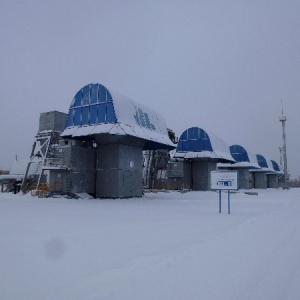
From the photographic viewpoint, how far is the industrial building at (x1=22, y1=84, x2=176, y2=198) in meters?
24.2

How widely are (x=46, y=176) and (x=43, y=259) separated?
99.3 feet

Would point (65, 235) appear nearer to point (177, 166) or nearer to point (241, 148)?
point (177, 166)

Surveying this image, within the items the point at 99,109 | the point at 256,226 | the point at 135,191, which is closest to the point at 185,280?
the point at 256,226

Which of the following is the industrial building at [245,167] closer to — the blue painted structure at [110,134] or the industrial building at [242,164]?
the industrial building at [242,164]

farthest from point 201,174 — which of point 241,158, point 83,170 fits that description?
point 83,170

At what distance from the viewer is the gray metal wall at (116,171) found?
25312mm

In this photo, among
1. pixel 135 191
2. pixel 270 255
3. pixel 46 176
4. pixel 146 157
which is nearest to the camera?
pixel 270 255

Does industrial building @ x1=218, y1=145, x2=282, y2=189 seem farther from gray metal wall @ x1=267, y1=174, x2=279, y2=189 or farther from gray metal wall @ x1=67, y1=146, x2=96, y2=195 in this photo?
gray metal wall @ x1=67, y1=146, x2=96, y2=195

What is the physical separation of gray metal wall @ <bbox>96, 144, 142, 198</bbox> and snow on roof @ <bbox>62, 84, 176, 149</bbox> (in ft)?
7.18

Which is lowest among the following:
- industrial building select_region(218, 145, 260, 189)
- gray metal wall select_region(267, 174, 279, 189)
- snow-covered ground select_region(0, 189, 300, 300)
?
Result: snow-covered ground select_region(0, 189, 300, 300)

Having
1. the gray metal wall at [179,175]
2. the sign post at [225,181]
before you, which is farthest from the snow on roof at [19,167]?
the sign post at [225,181]

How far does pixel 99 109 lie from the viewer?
24.5m

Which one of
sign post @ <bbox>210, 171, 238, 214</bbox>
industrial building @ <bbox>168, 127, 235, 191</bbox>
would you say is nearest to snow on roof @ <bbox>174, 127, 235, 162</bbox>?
industrial building @ <bbox>168, 127, 235, 191</bbox>

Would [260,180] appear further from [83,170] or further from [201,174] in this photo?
[83,170]
